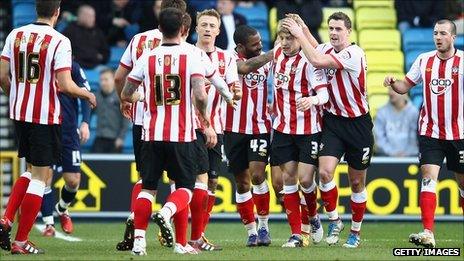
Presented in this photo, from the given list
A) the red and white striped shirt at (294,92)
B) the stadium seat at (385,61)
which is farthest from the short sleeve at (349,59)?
the stadium seat at (385,61)

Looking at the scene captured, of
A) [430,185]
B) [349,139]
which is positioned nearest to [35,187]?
[349,139]

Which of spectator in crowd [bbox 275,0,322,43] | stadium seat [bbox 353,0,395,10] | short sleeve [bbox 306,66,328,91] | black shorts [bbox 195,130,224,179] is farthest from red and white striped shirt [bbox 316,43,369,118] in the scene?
stadium seat [bbox 353,0,395,10]

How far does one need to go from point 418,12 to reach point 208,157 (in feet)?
31.7

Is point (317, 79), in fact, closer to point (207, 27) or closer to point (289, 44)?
point (289, 44)

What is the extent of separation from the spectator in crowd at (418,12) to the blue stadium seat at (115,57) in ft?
15.1

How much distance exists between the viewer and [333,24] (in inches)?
548

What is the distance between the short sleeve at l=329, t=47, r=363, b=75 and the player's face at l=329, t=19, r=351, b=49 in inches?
5.9

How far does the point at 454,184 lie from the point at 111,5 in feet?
23.3

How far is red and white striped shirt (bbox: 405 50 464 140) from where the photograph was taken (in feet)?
45.8

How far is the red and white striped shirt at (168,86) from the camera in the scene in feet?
40.2

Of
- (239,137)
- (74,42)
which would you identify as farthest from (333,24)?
(74,42)

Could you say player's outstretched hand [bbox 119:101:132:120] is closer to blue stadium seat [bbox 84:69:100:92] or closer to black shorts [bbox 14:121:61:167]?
black shorts [bbox 14:121:61:167]

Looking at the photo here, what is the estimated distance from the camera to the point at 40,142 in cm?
1292

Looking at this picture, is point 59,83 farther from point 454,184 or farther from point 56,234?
point 454,184
